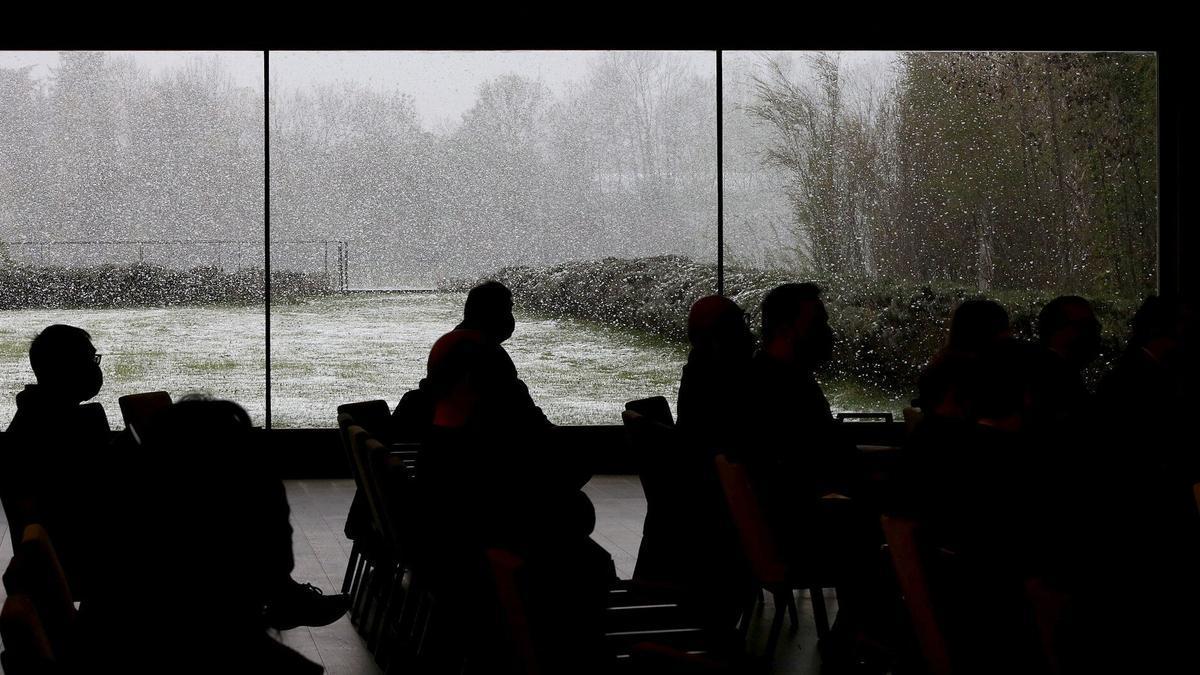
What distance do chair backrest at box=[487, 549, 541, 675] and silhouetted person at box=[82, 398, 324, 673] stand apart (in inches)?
16.9

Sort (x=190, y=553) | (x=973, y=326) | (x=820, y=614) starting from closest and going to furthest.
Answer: (x=190, y=553) < (x=820, y=614) < (x=973, y=326)

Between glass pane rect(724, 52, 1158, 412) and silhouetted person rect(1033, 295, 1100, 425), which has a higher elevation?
glass pane rect(724, 52, 1158, 412)

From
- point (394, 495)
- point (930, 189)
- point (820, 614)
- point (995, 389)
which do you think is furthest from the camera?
point (930, 189)

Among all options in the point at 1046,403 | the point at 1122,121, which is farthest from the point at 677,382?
the point at 1046,403

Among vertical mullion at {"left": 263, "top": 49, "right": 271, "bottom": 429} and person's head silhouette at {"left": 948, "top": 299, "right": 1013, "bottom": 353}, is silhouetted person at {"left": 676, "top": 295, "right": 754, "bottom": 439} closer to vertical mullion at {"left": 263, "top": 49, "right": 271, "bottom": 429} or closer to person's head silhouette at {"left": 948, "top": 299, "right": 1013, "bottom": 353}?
person's head silhouette at {"left": 948, "top": 299, "right": 1013, "bottom": 353}

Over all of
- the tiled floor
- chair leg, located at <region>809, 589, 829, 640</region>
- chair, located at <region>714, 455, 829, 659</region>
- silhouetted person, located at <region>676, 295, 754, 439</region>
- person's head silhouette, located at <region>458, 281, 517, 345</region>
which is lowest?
the tiled floor

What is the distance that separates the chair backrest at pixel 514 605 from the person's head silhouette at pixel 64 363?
203 centimetres

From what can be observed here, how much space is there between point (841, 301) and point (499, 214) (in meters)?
2.51

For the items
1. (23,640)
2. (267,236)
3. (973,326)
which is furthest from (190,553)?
(267,236)

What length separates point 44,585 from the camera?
7.98 ft

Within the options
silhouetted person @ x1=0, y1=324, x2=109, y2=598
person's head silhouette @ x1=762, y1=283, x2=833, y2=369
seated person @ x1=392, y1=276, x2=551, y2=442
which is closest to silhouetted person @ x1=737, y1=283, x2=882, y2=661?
person's head silhouette @ x1=762, y1=283, x2=833, y2=369

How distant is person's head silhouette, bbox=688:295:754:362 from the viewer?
484 cm

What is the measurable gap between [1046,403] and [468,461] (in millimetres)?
1659

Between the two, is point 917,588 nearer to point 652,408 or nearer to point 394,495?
point 394,495
